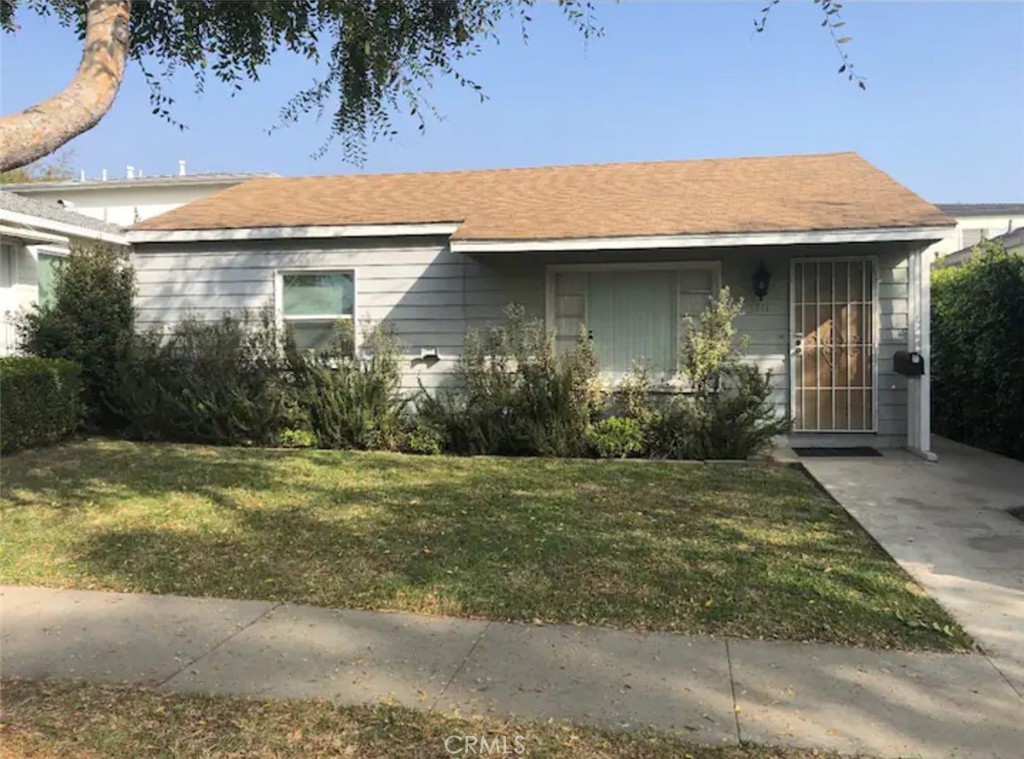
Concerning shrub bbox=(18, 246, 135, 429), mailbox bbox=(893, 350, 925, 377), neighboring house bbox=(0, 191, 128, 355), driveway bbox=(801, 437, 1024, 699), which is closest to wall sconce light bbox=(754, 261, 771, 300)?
mailbox bbox=(893, 350, 925, 377)

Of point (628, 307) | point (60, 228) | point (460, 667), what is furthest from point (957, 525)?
point (60, 228)

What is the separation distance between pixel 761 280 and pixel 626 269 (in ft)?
5.46

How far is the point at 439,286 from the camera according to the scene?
10719mm

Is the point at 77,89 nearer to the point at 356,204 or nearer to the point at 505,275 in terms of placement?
the point at 505,275

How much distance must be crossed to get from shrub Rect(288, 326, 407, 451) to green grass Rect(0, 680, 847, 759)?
646 cm

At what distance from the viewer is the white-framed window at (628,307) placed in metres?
10.3

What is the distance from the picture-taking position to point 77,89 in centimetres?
370

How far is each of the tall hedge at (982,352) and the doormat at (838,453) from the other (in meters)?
1.51

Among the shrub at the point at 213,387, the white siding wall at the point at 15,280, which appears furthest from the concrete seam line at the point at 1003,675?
the white siding wall at the point at 15,280

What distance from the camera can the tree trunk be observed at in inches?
129

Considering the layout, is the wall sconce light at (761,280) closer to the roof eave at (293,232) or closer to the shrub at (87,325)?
the roof eave at (293,232)

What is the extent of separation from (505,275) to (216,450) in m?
4.21

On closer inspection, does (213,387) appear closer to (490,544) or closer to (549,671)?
(490,544)

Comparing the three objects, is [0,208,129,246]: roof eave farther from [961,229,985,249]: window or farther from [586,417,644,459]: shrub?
[961,229,985,249]: window
